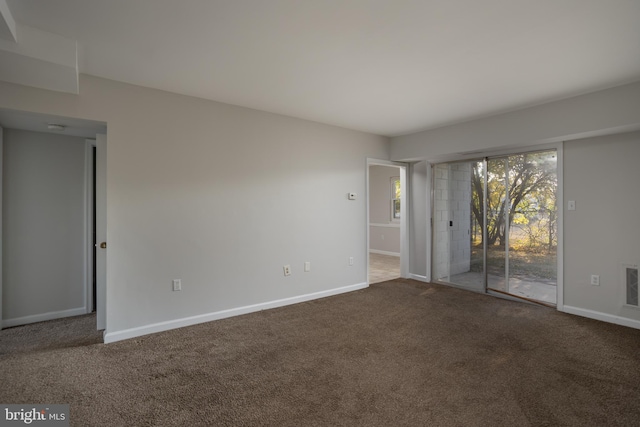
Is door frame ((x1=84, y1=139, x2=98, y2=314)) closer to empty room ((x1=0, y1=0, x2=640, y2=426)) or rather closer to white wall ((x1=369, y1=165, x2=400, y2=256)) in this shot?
empty room ((x1=0, y1=0, x2=640, y2=426))

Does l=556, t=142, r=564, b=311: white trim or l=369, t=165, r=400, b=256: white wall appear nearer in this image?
l=556, t=142, r=564, b=311: white trim

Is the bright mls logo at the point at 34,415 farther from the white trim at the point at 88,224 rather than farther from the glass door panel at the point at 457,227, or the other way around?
the glass door panel at the point at 457,227

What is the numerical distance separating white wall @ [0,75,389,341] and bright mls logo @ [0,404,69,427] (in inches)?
40.4

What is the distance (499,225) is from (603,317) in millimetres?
1554

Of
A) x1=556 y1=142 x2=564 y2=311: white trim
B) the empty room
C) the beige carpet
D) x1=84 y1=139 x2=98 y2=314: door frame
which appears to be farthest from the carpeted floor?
the beige carpet

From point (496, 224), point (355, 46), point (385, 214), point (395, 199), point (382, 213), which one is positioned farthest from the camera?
point (382, 213)

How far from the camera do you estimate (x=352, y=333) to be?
10.6 feet

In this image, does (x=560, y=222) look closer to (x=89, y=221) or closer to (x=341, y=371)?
(x=341, y=371)

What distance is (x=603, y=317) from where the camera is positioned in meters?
3.58

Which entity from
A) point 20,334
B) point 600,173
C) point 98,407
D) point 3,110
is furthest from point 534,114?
point 20,334

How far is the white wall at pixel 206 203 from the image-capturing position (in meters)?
3.09

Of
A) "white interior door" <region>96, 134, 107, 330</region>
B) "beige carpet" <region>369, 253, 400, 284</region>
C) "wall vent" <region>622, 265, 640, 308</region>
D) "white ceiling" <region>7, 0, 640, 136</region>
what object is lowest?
"beige carpet" <region>369, 253, 400, 284</region>

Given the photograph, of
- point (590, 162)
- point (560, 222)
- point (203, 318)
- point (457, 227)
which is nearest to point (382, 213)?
point (457, 227)

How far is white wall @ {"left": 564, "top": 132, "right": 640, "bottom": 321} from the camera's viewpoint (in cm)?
340
